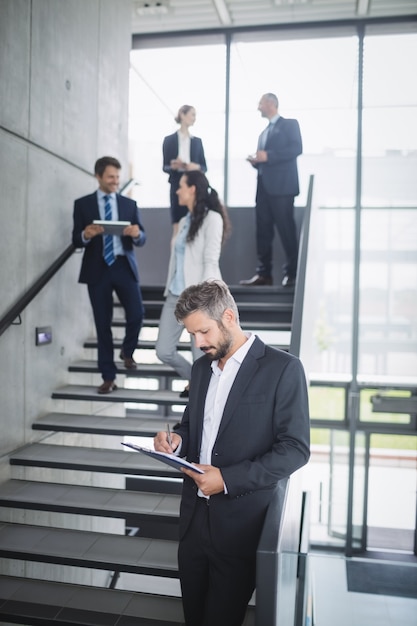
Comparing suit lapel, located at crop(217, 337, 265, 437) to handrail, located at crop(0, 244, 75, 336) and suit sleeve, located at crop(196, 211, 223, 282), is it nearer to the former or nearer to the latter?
suit sleeve, located at crop(196, 211, 223, 282)

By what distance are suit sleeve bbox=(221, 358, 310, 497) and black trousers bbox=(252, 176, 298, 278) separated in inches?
139

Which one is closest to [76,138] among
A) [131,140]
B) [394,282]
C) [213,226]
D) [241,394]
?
[213,226]

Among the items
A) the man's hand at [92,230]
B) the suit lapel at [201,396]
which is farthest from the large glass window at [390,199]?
the suit lapel at [201,396]

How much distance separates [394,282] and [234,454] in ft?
21.3

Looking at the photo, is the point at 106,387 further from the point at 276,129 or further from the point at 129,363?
the point at 276,129

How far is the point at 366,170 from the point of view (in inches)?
306

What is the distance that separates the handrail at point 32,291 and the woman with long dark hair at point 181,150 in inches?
47.5

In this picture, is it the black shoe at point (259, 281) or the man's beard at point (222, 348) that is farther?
the black shoe at point (259, 281)

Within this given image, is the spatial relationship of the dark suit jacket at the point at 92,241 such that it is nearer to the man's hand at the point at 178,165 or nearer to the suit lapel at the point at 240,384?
the man's hand at the point at 178,165

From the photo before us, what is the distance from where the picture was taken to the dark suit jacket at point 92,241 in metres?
4.43

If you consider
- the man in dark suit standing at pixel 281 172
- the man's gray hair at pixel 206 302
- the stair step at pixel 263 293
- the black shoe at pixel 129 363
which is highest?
the man in dark suit standing at pixel 281 172

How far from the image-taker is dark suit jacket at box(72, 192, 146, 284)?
174 inches

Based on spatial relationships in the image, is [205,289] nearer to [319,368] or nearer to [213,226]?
[213,226]

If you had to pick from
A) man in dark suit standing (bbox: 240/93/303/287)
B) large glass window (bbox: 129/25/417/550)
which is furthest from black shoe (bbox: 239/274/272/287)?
large glass window (bbox: 129/25/417/550)
